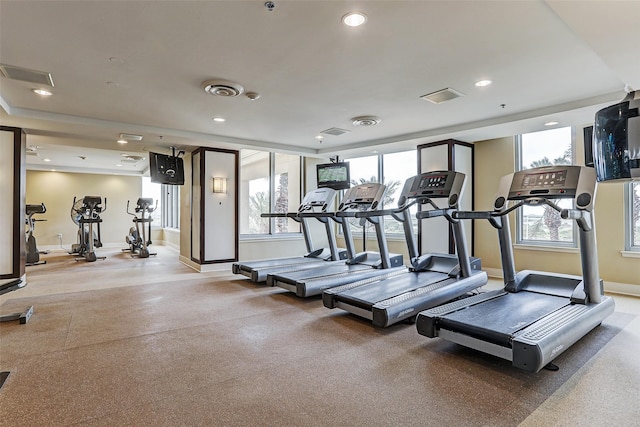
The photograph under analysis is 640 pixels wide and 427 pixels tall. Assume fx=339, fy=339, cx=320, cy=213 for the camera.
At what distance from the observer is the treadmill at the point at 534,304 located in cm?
249

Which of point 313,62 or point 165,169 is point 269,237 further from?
point 313,62

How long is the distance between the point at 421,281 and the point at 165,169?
17.3 feet

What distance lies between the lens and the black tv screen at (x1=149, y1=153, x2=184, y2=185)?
663cm

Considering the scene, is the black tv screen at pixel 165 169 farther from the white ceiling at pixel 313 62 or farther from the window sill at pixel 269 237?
the window sill at pixel 269 237

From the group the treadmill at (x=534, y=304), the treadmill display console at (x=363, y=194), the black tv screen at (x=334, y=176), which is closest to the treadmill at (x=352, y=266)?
the treadmill display console at (x=363, y=194)

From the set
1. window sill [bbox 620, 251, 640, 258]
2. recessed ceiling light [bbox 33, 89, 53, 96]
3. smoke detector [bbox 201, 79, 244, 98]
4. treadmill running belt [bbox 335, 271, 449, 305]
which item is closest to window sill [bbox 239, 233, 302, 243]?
treadmill running belt [bbox 335, 271, 449, 305]

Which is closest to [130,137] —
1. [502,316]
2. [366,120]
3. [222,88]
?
[222,88]

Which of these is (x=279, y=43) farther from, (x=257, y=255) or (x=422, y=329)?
(x=257, y=255)

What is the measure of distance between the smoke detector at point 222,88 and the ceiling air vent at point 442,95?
7.57 ft

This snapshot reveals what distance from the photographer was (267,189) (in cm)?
836

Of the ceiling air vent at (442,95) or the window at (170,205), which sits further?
the window at (170,205)

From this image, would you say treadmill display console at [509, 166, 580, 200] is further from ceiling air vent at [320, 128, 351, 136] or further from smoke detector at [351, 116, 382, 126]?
ceiling air vent at [320, 128, 351, 136]

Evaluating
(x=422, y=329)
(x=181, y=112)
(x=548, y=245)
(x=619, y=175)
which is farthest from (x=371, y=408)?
(x=548, y=245)

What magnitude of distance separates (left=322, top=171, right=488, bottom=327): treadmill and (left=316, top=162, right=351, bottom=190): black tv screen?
2.53 meters
